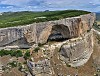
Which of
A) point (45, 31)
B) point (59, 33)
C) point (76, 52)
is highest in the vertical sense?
point (45, 31)

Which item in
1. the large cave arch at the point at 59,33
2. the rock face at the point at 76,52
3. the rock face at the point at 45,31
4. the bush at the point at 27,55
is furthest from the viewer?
the large cave arch at the point at 59,33

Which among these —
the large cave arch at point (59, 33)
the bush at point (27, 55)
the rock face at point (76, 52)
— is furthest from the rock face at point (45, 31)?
the bush at point (27, 55)

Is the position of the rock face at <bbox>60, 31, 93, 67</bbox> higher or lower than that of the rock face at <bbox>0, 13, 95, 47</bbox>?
lower

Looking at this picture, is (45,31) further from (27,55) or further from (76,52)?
(76,52)

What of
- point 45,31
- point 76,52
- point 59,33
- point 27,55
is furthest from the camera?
point 59,33

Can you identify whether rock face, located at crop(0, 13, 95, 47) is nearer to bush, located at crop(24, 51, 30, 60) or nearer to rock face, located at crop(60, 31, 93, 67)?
rock face, located at crop(60, 31, 93, 67)

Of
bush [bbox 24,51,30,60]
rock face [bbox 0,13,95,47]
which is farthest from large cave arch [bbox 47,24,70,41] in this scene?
bush [bbox 24,51,30,60]

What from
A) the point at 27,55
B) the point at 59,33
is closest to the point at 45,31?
the point at 59,33

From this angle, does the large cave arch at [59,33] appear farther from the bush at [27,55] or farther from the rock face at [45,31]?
the bush at [27,55]
